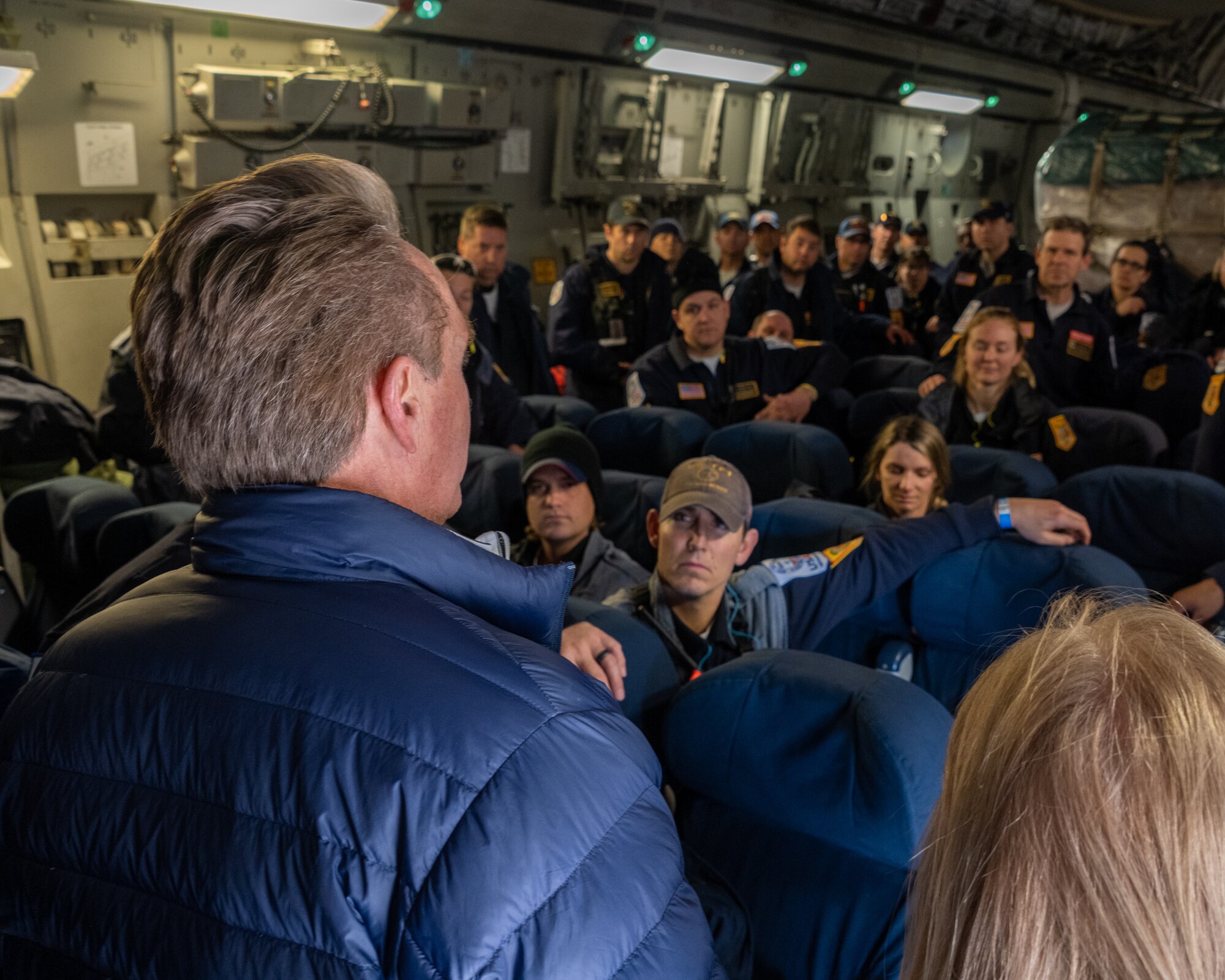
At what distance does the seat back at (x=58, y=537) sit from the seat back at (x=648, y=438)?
67.5 inches

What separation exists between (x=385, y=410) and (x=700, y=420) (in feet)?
9.68

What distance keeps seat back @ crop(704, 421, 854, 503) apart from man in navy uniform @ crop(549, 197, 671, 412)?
205 cm

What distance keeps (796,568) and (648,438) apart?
145 cm

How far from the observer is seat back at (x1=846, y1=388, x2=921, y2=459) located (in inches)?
171

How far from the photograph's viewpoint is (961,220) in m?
12.2

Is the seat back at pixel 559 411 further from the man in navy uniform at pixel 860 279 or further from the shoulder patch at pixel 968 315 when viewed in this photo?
the man in navy uniform at pixel 860 279

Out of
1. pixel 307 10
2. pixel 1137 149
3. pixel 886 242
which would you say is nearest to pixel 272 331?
pixel 307 10

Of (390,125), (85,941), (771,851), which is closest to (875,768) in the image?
(771,851)

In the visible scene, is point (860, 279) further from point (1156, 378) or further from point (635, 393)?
point (635, 393)

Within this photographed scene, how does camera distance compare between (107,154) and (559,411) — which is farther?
(107,154)

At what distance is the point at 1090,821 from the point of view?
0.53 meters

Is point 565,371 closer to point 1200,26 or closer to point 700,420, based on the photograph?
point 700,420

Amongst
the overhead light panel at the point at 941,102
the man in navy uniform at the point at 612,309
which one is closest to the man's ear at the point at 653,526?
the man in navy uniform at the point at 612,309

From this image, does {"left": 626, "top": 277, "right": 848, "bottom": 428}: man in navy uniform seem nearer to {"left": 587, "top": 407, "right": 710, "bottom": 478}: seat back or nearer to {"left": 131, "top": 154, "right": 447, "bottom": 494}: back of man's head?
{"left": 587, "top": 407, "right": 710, "bottom": 478}: seat back
